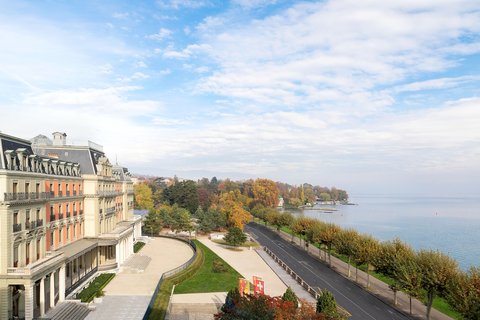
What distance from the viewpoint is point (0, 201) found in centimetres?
3017

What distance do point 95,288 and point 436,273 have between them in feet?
117

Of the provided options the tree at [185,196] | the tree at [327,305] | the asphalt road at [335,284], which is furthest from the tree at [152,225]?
the tree at [327,305]

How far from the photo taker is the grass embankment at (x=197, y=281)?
37719mm

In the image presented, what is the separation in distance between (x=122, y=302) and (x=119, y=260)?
14.3 m

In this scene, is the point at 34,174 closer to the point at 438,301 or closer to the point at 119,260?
the point at 119,260

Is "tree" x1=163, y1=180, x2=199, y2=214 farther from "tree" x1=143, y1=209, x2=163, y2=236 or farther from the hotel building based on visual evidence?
the hotel building

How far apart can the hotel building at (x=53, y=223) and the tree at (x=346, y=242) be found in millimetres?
31827

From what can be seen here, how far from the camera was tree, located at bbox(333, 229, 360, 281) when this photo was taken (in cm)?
5238

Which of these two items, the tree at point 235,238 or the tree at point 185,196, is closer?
the tree at point 235,238

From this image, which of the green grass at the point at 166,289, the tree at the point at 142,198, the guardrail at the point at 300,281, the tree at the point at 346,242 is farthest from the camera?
the tree at the point at 142,198

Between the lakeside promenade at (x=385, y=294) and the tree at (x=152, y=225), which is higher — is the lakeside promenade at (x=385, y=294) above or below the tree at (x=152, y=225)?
below

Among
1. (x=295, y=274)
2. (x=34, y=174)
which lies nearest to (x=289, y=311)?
(x=34, y=174)

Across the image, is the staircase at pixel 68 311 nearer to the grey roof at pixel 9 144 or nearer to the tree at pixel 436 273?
the grey roof at pixel 9 144

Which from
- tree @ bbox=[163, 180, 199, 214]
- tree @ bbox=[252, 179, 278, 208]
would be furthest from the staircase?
tree @ bbox=[252, 179, 278, 208]
